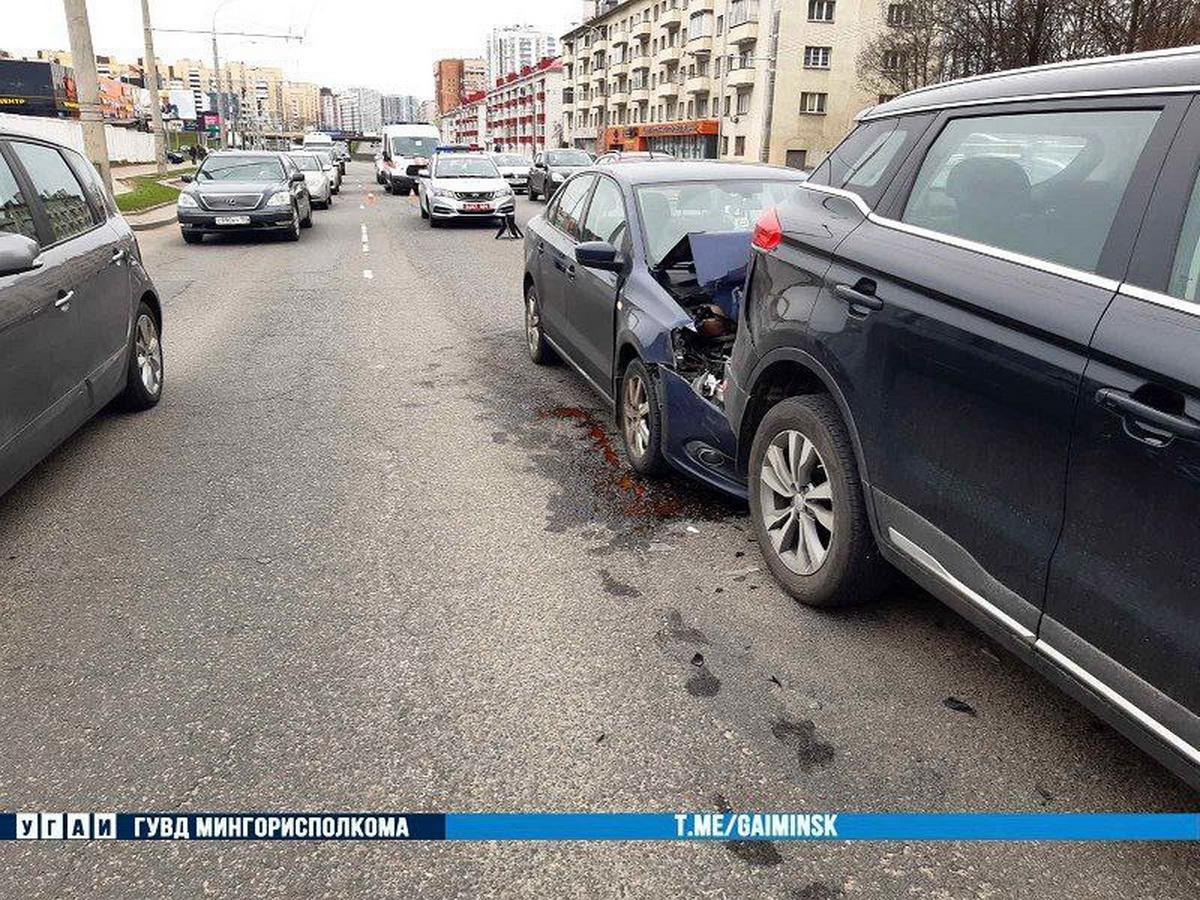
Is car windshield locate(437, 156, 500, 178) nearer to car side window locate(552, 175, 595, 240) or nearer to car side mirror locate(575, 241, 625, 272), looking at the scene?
car side window locate(552, 175, 595, 240)

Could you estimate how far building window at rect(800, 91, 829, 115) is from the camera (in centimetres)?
5688

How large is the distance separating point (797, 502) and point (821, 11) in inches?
2372

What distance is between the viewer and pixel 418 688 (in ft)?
9.82

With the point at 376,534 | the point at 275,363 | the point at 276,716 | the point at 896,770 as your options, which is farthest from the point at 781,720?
the point at 275,363

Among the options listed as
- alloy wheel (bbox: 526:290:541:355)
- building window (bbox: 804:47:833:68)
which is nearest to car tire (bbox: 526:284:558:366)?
alloy wheel (bbox: 526:290:541:355)

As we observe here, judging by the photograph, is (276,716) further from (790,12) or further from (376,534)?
(790,12)

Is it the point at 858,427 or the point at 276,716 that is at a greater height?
the point at 858,427

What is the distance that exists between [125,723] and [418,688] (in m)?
0.89

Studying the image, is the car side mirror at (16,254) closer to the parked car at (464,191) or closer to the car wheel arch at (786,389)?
the car wheel arch at (786,389)

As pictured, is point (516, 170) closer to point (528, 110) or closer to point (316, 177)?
point (316, 177)

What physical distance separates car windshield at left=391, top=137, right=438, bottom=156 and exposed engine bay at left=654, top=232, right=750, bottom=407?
117 feet

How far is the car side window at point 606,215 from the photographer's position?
5.43 meters

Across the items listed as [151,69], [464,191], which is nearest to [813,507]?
[464,191]

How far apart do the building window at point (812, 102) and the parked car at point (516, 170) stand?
92.9 ft
